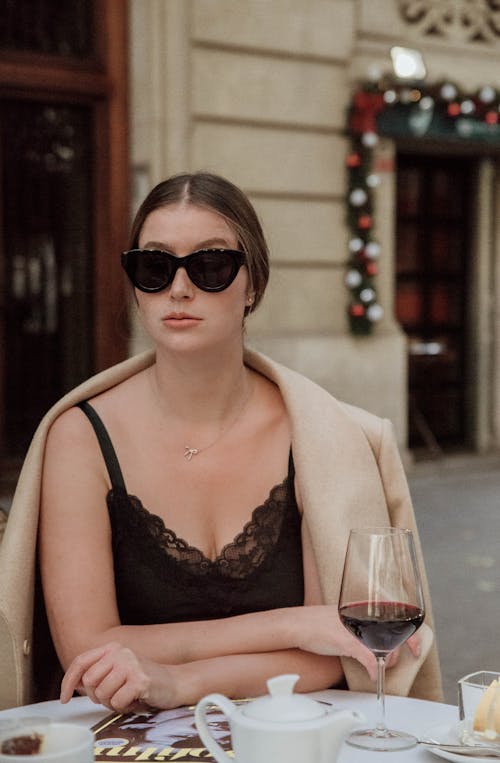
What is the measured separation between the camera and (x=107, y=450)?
2346mm

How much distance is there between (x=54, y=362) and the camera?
29.6 ft

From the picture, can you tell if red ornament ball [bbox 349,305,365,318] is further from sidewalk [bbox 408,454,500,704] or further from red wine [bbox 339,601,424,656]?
red wine [bbox 339,601,424,656]

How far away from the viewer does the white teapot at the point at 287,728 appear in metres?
1.22

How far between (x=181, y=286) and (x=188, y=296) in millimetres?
30

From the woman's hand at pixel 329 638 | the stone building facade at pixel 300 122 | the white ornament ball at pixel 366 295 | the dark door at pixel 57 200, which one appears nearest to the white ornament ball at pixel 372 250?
the stone building facade at pixel 300 122

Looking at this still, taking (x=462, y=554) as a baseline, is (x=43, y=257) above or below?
above

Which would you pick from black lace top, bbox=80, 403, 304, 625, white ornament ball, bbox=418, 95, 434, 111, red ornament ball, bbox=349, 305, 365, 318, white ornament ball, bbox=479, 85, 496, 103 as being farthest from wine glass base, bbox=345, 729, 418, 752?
white ornament ball, bbox=479, 85, 496, 103

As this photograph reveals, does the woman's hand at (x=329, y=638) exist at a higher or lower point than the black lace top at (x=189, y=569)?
lower

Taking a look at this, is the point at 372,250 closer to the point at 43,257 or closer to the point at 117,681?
the point at 43,257

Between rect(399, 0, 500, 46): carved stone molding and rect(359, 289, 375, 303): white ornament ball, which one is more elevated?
rect(399, 0, 500, 46): carved stone molding

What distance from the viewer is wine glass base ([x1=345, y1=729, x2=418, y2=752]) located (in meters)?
1.62

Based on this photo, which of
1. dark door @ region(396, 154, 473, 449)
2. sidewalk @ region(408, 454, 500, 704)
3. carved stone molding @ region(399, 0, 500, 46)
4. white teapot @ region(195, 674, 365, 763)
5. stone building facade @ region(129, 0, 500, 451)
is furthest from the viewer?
dark door @ region(396, 154, 473, 449)

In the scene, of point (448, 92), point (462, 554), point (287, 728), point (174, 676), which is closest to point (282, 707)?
point (287, 728)

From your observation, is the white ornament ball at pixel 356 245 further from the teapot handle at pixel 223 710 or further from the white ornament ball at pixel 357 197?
the teapot handle at pixel 223 710
